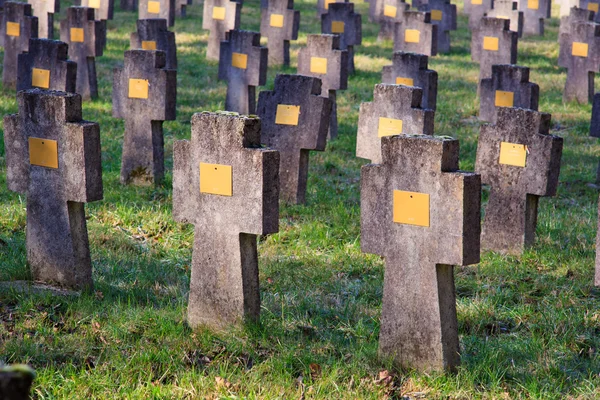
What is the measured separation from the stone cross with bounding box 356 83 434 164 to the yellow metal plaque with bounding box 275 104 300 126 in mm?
633

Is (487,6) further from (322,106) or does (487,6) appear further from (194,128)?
(194,128)

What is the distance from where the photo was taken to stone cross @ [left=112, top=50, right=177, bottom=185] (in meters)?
9.34

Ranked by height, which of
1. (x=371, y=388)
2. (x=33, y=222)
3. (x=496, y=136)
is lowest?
(x=371, y=388)

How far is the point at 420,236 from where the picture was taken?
17.2 feet

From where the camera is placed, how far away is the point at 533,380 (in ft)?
17.0

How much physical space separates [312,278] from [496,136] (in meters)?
2.01

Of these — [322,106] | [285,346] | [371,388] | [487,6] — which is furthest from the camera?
[487,6]

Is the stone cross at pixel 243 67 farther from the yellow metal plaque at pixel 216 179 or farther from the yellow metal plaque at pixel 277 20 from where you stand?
the yellow metal plaque at pixel 216 179

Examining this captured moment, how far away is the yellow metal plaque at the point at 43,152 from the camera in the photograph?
6332mm

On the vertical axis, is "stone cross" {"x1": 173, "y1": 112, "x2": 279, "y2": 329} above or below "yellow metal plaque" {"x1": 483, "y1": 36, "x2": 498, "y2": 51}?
below

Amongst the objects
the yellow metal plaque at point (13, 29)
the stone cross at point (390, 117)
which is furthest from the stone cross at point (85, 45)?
the stone cross at point (390, 117)

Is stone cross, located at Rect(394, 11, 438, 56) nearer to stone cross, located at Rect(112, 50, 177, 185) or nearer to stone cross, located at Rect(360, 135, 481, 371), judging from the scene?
stone cross, located at Rect(112, 50, 177, 185)

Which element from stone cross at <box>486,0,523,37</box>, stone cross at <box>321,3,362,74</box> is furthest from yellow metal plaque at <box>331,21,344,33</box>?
stone cross at <box>486,0,523,37</box>

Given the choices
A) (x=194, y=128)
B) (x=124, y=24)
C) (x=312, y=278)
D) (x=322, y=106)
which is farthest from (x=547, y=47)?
(x=194, y=128)
